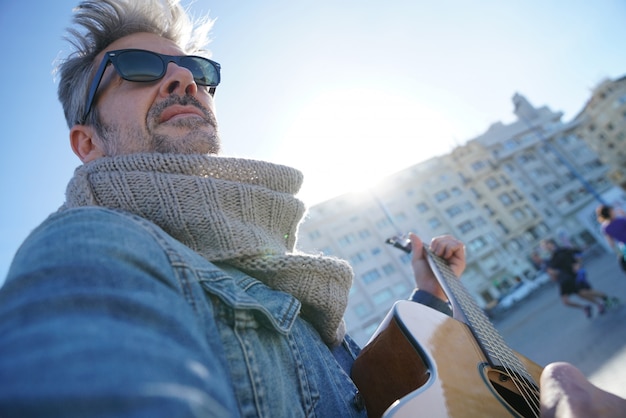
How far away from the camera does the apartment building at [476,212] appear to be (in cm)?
3662

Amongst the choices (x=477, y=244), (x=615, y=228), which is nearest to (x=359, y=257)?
(x=477, y=244)

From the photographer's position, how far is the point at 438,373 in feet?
3.84

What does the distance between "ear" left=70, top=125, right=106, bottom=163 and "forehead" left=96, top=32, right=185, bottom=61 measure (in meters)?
0.61

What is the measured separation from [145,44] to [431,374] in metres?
2.66

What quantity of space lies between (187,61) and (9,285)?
2178 millimetres

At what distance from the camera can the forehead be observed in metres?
2.24

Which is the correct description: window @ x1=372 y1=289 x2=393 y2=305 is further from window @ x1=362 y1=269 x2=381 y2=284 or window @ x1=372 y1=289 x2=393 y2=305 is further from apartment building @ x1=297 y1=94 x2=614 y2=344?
window @ x1=362 y1=269 x2=381 y2=284

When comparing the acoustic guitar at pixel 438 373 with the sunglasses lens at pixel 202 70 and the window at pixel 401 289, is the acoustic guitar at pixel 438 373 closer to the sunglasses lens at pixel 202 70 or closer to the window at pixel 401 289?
the sunglasses lens at pixel 202 70

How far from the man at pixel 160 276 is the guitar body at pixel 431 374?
175 mm

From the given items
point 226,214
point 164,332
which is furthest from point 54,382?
point 226,214

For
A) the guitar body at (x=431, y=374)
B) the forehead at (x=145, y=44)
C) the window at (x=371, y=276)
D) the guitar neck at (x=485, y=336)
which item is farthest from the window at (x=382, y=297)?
the forehead at (x=145, y=44)

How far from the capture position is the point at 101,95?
1.99m

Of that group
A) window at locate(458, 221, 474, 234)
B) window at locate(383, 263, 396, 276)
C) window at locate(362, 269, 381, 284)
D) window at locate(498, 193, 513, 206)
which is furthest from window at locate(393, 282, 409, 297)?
window at locate(498, 193, 513, 206)

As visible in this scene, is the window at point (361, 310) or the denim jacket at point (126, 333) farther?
the window at point (361, 310)
